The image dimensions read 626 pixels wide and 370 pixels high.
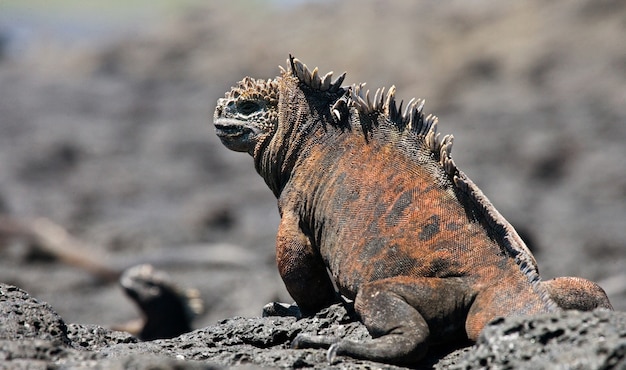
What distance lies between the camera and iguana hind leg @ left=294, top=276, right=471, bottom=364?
4.09 meters

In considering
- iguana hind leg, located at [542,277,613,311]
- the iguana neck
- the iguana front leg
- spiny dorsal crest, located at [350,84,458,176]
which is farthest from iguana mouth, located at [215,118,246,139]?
iguana hind leg, located at [542,277,613,311]

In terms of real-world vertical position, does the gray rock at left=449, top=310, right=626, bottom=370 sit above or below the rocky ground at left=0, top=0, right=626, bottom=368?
below

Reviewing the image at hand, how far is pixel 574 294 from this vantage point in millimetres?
4309

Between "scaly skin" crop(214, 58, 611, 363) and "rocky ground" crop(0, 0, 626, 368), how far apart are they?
4.07 feet

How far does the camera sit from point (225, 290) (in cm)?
1275

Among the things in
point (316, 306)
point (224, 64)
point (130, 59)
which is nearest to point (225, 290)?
point (316, 306)

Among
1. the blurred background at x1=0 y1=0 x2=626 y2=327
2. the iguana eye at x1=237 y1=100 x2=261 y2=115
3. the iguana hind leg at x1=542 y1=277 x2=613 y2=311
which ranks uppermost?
the blurred background at x1=0 y1=0 x2=626 y2=327

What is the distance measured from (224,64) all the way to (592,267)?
1997 cm

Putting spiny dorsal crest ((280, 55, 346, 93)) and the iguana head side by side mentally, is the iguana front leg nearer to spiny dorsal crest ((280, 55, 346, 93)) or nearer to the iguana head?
→ the iguana head

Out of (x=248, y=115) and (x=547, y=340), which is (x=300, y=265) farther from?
(x=547, y=340)

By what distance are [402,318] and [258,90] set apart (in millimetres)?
1694

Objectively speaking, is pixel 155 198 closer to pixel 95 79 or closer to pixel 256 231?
pixel 256 231

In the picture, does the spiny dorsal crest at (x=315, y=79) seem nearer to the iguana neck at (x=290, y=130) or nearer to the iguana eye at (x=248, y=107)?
the iguana neck at (x=290, y=130)

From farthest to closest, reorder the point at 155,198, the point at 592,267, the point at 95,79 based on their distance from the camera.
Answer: the point at 95,79, the point at 155,198, the point at 592,267
